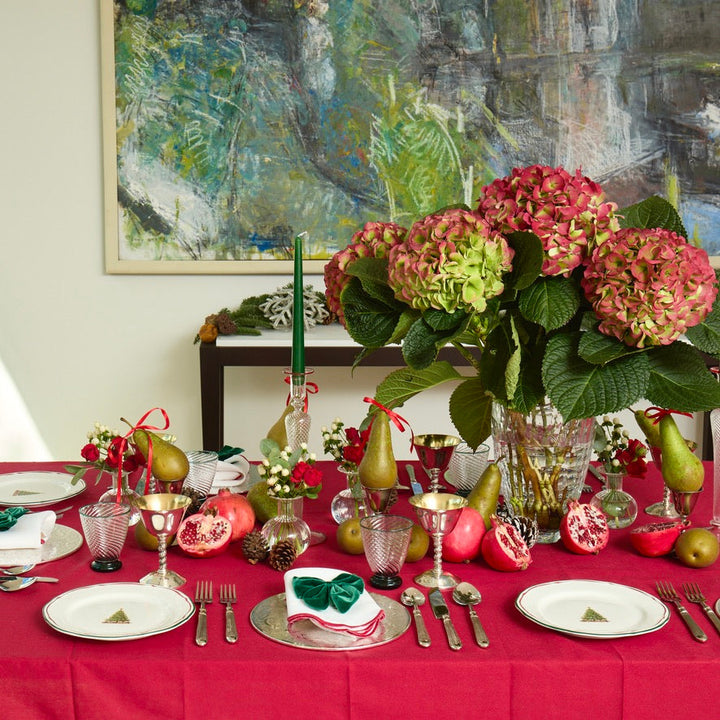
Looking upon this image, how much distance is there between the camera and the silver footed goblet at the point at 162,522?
3.54ft

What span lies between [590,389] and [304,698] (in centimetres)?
50

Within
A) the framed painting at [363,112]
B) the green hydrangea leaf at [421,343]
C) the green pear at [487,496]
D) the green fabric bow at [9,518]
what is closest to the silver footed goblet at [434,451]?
the green pear at [487,496]

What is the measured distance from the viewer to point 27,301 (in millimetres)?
3588

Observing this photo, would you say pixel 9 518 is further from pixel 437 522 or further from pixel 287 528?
pixel 437 522

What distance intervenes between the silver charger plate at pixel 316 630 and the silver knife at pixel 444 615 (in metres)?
0.04

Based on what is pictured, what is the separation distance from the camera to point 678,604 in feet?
3.42

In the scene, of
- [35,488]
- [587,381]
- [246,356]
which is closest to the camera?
[587,381]

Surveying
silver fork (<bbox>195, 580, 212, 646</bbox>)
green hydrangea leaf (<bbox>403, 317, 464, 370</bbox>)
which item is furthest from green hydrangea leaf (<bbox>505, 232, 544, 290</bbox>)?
silver fork (<bbox>195, 580, 212, 646</bbox>)

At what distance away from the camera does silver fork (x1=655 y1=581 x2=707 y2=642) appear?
0.96m

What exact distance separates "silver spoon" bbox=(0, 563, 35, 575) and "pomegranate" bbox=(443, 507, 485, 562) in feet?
1.76

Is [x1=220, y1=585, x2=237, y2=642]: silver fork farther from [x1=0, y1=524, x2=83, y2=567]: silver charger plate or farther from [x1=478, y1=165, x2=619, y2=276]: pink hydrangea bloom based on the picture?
[x1=478, y1=165, x2=619, y2=276]: pink hydrangea bloom

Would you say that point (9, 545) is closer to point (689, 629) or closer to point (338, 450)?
point (338, 450)

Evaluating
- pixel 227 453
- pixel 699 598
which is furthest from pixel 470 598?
pixel 227 453

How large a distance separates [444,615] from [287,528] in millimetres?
286
